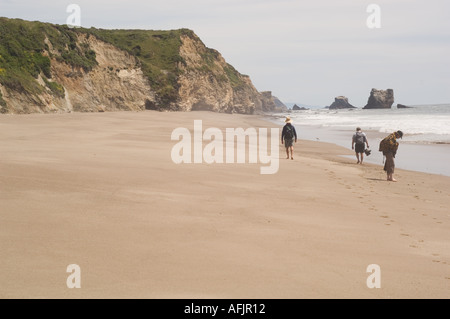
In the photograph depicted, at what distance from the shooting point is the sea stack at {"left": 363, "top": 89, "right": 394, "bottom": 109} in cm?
15188

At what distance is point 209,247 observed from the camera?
563 cm

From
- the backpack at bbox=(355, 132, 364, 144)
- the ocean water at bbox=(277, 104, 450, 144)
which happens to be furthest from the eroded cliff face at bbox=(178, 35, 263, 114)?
the backpack at bbox=(355, 132, 364, 144)

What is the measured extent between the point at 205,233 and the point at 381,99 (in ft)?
506

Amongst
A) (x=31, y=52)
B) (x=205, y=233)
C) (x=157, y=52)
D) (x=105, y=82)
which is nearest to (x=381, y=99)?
(x=157, y=52)

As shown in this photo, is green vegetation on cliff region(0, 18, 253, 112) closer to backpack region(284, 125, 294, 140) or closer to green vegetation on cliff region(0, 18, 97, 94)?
green vegetation on cliff region(0, 18, 97, 94)

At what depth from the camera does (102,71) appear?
5100cm

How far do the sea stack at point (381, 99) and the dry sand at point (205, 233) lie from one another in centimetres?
14695

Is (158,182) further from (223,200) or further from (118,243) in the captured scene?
(118,243)

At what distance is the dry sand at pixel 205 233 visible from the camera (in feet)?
14.8

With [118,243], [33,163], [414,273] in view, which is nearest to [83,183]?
[33,163]

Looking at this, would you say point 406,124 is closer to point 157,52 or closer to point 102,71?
point 102,71

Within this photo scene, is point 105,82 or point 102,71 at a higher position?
point 102,71
